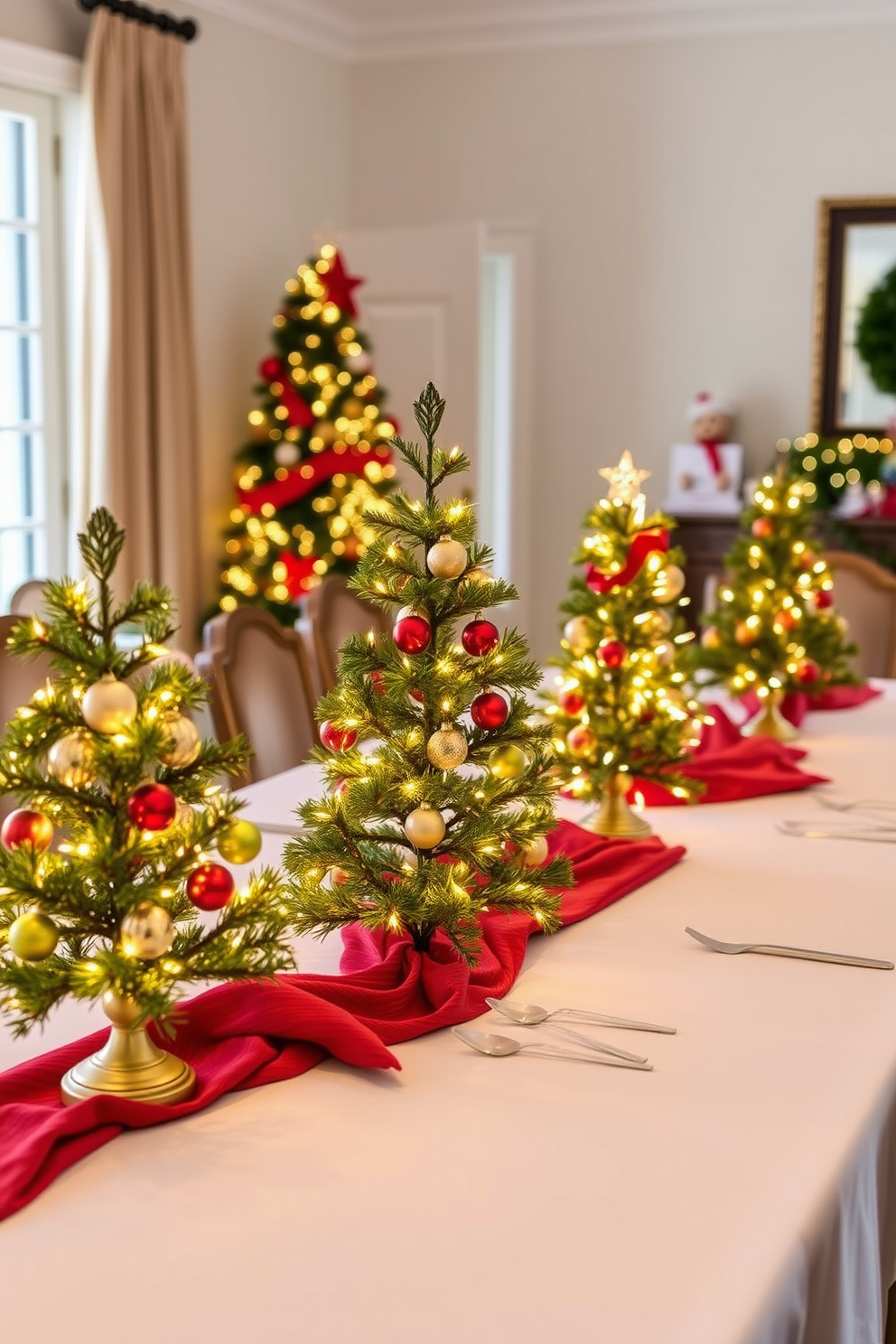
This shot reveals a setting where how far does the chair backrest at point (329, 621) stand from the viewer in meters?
3.35

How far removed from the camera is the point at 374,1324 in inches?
38.1

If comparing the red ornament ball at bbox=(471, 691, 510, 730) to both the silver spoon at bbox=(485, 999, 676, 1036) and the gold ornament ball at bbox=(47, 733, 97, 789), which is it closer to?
the silver spoon at bbox=(485, 999, 676, 1036)

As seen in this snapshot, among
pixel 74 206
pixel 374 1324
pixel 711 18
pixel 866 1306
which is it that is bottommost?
pixel 866 1306

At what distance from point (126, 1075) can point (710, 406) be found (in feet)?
16.5

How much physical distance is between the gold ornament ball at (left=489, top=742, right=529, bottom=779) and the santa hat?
4602mm

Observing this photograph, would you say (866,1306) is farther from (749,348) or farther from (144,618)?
(749,348)

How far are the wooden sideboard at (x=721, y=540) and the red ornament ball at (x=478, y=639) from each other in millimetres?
4072

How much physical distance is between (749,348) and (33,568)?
302 cm

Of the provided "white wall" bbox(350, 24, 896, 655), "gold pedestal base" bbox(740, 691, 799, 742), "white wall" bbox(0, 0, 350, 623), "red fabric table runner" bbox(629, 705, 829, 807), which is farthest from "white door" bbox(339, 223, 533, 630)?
"red fabric table runner" bbox(629, 705, 829, 807)

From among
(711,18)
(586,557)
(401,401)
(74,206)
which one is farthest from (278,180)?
(586,557)

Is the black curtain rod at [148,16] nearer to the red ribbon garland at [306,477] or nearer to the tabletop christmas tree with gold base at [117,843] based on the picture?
the red ribbon garland at [306,477]

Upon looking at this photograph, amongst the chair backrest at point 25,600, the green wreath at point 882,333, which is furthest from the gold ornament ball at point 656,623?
the green wreath at point 882,333

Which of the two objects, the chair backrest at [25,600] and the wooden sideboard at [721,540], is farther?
the wooden sideboard at [721,540]

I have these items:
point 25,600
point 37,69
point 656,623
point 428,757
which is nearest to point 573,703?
point 656,623
